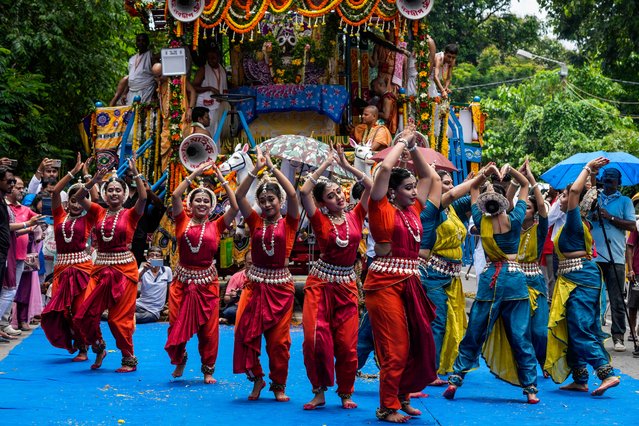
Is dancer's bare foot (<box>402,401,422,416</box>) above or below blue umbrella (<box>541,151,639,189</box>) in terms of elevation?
below

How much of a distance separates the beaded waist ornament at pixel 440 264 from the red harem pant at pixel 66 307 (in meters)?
3.51

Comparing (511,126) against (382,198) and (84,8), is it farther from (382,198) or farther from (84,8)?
(382,198)

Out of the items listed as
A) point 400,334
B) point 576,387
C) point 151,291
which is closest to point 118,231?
point 400,334

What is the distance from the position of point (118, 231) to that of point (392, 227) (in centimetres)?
352

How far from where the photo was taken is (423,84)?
53.6ft

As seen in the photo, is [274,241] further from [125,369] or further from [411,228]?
[125,369]

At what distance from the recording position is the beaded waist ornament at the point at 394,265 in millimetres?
7676

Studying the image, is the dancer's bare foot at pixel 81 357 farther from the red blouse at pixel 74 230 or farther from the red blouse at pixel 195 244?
the red blouse at pixel 195 244

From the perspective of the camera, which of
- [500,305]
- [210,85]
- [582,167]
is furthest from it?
[210,85]

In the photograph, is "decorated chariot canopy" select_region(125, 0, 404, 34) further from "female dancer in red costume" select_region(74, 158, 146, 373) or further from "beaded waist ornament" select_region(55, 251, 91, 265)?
"female dancer in red costume" select_region(74, 158, 146, 373)

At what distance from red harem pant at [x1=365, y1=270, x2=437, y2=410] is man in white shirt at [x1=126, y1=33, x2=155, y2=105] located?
430 inches

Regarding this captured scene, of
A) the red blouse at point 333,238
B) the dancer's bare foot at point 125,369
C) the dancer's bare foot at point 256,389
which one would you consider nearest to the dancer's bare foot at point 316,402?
the dancer's bare foot at point 256,389

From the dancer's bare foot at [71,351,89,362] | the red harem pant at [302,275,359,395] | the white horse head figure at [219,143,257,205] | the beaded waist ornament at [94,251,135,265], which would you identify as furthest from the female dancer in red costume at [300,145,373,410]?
the white horse head figure at [219,143,257,205]

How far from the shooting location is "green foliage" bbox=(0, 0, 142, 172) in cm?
2003
